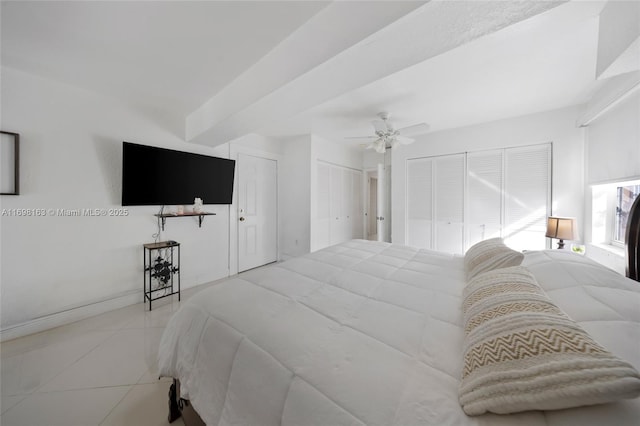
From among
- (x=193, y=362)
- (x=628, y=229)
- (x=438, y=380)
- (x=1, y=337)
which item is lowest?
(x=1, y=337)

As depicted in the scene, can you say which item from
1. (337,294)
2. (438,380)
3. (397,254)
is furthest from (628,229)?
(337,294)

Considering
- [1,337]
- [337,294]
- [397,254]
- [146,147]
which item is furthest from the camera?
[146,147]

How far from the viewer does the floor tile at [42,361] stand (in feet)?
4.97

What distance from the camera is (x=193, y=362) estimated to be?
1098 millimetres

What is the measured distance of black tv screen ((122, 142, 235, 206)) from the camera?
2504 millimetres

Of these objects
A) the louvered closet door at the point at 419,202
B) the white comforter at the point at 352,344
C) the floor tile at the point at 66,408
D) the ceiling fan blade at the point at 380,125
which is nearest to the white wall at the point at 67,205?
the floor tile at the point at 66,408

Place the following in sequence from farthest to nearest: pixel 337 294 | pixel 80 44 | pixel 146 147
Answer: pixel 146 147 → pixel 80 44 → pixel 337 294

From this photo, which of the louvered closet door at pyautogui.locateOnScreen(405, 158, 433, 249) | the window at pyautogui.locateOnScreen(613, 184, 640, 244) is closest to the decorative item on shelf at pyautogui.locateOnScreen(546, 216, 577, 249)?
the window at pyautogui.locateOnScreen(613, 184, 640, 244)

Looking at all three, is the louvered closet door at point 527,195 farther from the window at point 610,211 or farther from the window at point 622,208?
the window at point 622,208

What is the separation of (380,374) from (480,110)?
353 cm

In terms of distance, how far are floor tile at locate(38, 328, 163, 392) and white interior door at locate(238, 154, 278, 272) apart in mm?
1829

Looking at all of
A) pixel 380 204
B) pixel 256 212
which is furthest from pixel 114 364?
pixel 380 204

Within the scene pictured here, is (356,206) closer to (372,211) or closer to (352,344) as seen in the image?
(372,211)

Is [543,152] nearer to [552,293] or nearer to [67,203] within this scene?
[552,293]
